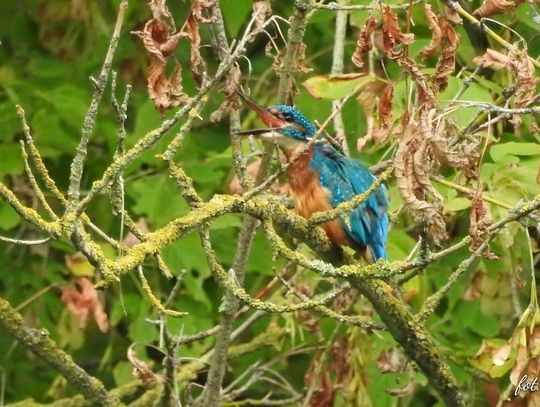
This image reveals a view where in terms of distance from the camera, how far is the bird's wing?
12.5ft

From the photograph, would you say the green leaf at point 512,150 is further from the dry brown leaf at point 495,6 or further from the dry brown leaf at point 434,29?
the dry brown leaf at point 434,29

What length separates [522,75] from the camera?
116 inches

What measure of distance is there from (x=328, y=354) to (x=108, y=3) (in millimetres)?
1862

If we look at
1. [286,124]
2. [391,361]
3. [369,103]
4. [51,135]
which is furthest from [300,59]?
[51,135]

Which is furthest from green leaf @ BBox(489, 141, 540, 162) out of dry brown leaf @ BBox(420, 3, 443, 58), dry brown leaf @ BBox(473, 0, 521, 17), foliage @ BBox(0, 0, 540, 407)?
dry brown leaf @ BBox(420, 3, 443, 58)

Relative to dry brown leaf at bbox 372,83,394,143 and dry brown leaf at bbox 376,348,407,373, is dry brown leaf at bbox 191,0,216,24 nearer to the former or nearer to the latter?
dry brown leaf at bbox 372,83,394,143

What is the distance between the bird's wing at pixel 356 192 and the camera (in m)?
3.81

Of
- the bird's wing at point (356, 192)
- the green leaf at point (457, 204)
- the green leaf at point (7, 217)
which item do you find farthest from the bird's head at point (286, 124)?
the green leaf at point (7, 217)

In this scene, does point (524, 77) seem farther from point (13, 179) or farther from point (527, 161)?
point (13, 179)

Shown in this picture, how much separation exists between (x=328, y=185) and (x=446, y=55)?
1.02m

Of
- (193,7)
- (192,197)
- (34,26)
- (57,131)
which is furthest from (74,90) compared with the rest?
(192,197)

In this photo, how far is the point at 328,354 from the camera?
14.6 ft

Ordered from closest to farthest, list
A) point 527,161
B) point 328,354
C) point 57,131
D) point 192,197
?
point 192,197
point 527,161
point 328,354
point 57,131

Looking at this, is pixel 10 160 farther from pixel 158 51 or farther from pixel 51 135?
pixel 158 51
